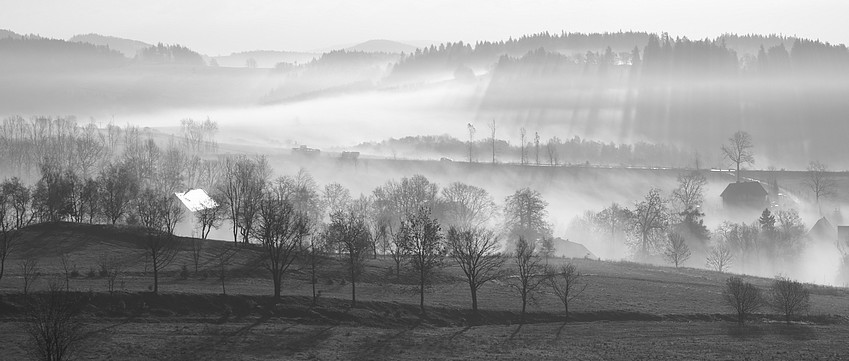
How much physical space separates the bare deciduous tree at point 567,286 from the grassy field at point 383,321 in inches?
43.3

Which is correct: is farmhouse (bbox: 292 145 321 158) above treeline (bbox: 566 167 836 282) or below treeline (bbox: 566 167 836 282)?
above

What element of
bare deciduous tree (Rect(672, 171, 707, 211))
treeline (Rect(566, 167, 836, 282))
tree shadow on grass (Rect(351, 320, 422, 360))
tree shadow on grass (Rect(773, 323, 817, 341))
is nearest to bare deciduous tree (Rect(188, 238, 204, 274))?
tree shadow on grass (Rect(351, 320, 422, 360))

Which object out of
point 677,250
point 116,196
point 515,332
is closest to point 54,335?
point 515,332

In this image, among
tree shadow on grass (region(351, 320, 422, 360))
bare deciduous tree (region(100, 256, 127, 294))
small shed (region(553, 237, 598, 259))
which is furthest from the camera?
small shed (region(553, 237, 598, 259))

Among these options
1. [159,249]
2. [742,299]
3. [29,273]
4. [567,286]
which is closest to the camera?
[29,273]

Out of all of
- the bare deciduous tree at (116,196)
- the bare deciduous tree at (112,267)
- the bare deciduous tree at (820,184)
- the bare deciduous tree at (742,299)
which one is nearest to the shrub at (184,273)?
the bare deciduous tree at (112,267)

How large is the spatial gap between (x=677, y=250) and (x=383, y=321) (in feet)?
198

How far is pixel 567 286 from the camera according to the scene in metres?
57.2

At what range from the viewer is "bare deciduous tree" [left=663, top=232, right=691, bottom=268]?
103m

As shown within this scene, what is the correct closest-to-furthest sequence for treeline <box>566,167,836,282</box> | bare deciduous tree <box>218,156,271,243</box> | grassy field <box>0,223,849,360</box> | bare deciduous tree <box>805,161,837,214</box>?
grassy field <box>0,223,849,360</box>, bare deciduous tree <box>218,156,271,243</box>, treeline <box>566,167,836,282</box>, bare deciduous tree <box>805,161,837,214</box>

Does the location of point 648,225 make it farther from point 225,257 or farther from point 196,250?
point 196,250

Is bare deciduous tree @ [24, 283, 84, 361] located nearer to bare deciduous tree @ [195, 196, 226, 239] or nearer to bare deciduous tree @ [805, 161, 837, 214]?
bare deciduous tree @ [195, 196, 226, 239]

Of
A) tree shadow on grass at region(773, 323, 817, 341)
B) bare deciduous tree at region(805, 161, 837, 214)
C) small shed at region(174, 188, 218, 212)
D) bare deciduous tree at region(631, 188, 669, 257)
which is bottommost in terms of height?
tree shadow on grass at region(773, 323, 817, 341)

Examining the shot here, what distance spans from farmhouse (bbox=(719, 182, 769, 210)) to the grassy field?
72.4 metres
